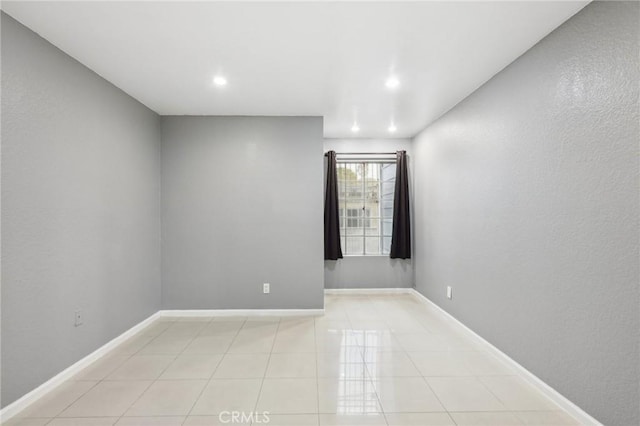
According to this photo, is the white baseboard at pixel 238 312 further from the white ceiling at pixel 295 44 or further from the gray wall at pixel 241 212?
the white ceiling at pixel 295 44

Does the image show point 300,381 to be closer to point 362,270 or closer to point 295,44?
point 295,44

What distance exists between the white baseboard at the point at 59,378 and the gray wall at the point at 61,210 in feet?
0.15

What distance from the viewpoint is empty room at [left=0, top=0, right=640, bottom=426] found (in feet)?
6.13

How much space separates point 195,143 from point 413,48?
2768 millimetres

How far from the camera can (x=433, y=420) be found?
1.92 meters

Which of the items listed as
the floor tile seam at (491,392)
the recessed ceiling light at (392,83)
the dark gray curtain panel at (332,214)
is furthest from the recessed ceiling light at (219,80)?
the floor tile seam at (491,392)

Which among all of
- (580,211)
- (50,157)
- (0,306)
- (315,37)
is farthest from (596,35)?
(0,306)

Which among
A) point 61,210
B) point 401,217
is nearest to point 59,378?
point 61,210

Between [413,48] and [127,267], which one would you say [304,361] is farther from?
[413,48]

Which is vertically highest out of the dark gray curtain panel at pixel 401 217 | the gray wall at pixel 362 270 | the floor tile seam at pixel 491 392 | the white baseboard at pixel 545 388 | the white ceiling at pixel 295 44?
the white ceiling at pixel 295 44

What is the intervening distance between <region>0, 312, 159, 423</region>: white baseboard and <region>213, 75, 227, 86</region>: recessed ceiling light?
2.61 m

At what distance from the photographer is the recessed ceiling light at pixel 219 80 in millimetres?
2822

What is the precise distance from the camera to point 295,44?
2.28m
